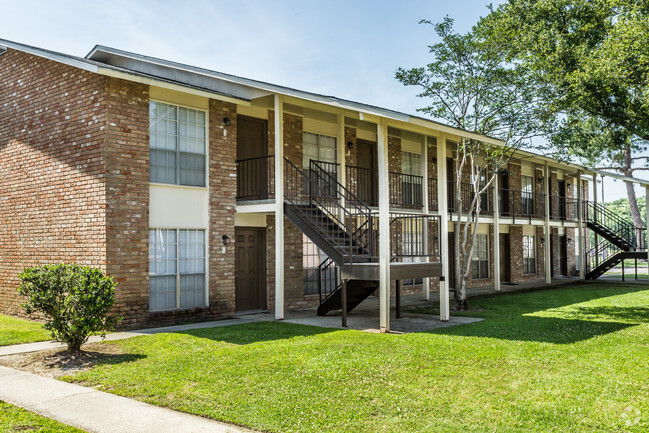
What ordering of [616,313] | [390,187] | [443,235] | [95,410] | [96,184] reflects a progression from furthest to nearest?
[390,187] → [616,313] → [443,235] → [96,184] → [95,410]

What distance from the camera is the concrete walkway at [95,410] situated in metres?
5.47

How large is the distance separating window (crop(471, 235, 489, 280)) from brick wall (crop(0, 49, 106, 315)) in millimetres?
15259

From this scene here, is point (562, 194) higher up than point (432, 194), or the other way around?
point (562, 194)

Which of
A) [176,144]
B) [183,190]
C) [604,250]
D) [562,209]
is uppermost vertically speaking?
[176,144]

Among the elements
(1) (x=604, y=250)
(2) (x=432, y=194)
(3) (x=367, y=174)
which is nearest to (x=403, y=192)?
(2) (x=432, y=194)

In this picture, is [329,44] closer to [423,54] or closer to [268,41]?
[268,41]

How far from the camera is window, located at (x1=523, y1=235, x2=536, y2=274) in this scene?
25.4 m

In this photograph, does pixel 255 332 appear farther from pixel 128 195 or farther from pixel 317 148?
pixel 317 148

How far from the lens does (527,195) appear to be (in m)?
25.7

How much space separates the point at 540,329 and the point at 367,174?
798 cm

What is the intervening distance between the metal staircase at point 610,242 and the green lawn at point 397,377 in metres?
15.0

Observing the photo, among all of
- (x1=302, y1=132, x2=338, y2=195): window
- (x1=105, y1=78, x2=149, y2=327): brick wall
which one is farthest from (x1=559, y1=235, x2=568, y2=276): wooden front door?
(x1=105, y1=78, x2=149, y2=327): brick wall

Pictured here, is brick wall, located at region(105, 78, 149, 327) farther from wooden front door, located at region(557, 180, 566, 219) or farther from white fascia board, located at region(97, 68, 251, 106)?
wooden front door, located at region(557, 180, 566, 219)

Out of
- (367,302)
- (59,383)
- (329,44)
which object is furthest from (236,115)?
(329,44)
